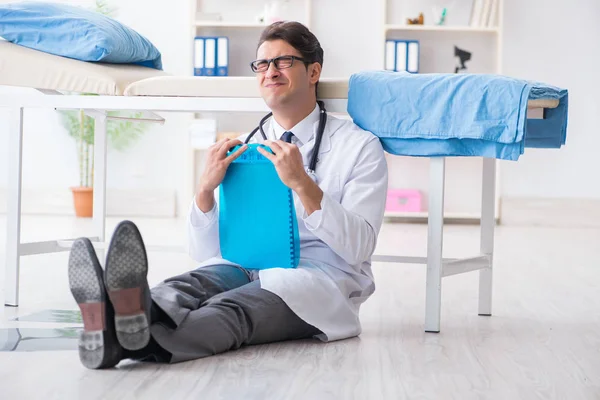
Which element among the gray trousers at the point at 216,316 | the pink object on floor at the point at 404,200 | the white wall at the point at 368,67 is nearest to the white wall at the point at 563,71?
the white wall at the point at 368,67

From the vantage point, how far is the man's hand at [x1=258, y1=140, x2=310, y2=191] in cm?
172

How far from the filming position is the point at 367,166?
75.2 inches

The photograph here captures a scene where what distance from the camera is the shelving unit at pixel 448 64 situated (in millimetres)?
5371

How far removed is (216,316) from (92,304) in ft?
0.93

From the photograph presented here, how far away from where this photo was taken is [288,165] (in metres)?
1.72

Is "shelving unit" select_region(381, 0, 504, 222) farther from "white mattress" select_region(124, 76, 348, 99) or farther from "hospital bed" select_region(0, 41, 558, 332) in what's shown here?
"white mattress" select_region(124, 76, 348, 99)

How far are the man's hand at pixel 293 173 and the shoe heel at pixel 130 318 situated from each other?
41 centimetres

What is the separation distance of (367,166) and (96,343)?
74cm

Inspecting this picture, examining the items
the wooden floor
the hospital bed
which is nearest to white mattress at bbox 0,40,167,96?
the hospital bed

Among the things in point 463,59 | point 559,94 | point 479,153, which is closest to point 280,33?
point 479,153

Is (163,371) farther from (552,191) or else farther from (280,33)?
(552,191)

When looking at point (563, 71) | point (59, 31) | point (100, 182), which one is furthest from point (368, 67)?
point (59, 31)

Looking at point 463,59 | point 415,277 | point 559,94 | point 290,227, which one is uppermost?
point 463,59

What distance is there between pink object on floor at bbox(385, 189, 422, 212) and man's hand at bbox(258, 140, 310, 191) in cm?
362
